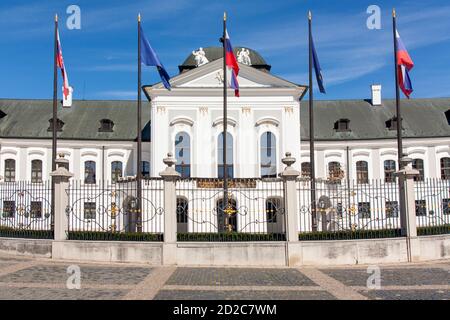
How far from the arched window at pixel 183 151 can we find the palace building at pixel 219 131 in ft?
0.22

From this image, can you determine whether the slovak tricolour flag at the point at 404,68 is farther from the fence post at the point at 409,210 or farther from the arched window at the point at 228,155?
the arched window at the point at 228,155

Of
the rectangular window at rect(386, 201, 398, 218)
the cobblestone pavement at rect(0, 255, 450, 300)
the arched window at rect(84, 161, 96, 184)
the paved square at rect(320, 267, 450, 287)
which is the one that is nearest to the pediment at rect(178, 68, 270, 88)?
the arched window at rect(84, 161, 96, 184)

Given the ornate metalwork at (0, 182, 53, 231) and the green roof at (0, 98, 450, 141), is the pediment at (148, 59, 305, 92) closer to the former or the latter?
the green roof at (0, 98, 450, 141)

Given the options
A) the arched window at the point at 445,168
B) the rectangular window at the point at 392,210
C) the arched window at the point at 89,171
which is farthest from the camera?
the arched window at the point at 89,171

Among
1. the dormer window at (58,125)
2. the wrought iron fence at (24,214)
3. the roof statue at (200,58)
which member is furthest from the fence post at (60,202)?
the dormer window at (58,125)

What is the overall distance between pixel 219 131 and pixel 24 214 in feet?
56.8

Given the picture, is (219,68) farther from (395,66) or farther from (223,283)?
(223,283)

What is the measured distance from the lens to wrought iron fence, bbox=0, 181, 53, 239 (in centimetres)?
1489

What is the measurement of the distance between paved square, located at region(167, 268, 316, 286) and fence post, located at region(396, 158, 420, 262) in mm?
4044

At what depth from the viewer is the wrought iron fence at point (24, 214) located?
14891 millimetres

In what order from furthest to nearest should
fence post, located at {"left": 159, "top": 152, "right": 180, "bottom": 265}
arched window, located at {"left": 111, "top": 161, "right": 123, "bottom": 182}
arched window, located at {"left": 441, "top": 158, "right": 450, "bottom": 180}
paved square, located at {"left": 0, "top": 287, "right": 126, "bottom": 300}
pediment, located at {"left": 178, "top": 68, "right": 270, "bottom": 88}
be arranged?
arched window, located at {"left": 111, "top": 161, "right": 123, "bottom": 182} < arched window, located at {"left": 441, "top": 158, "right": 450, "bottom": 180} < pediment, located at {"left": 178, "top": 68, "right": 270, "bottom": 88} < fence post, located at {"left": 159, "top": 152, "right": 180, "bottom": 265} < paved square, located at {"left": 0, "top": 287, "right": 126, "bottom": 300}

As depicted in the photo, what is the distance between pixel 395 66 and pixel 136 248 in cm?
1309
